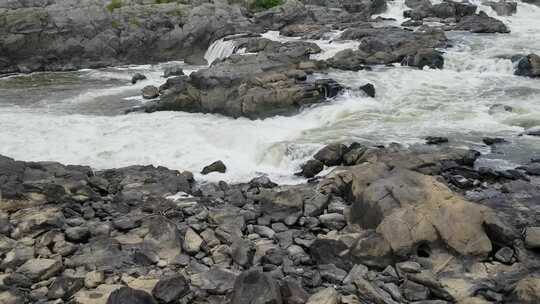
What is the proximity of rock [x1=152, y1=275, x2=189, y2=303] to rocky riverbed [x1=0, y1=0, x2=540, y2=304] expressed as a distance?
0.03 meters

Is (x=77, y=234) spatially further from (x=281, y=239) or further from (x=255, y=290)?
(x=255, y=290)

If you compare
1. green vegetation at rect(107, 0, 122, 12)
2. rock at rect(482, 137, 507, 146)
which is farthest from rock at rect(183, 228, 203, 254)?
green vegetation at rect(107, 0, 122, 12)

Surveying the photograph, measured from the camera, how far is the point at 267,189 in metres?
15.8

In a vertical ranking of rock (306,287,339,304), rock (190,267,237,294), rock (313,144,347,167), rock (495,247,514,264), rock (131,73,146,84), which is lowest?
rock (131,73,146,84)

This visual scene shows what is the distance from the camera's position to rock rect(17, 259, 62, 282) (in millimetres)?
11055

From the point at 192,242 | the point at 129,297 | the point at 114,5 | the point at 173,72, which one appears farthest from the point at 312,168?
the point at 114,5

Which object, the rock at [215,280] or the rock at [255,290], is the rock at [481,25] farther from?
the rock at [255,290]

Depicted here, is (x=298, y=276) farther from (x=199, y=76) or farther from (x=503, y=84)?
(x=503, y=84)

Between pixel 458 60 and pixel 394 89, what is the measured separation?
6013 millimetres

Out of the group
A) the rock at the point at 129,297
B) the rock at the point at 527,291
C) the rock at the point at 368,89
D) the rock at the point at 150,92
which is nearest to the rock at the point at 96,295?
the rock at the point at 129,297

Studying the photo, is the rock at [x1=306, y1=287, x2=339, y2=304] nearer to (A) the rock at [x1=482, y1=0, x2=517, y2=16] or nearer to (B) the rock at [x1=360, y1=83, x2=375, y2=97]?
(B) the rock at [x1=360, y1=83, x2=375, y2=97]

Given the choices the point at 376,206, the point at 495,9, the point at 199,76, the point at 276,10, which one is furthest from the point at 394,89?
the point at 495,9

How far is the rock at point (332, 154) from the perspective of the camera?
1784 centimetres

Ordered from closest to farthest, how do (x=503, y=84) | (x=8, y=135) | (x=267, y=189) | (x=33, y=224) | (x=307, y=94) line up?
(x=33, y=224) → (x=267, y=189) → (x=8, y=135) → (x=307, y=94) → (x=503, y=84)
